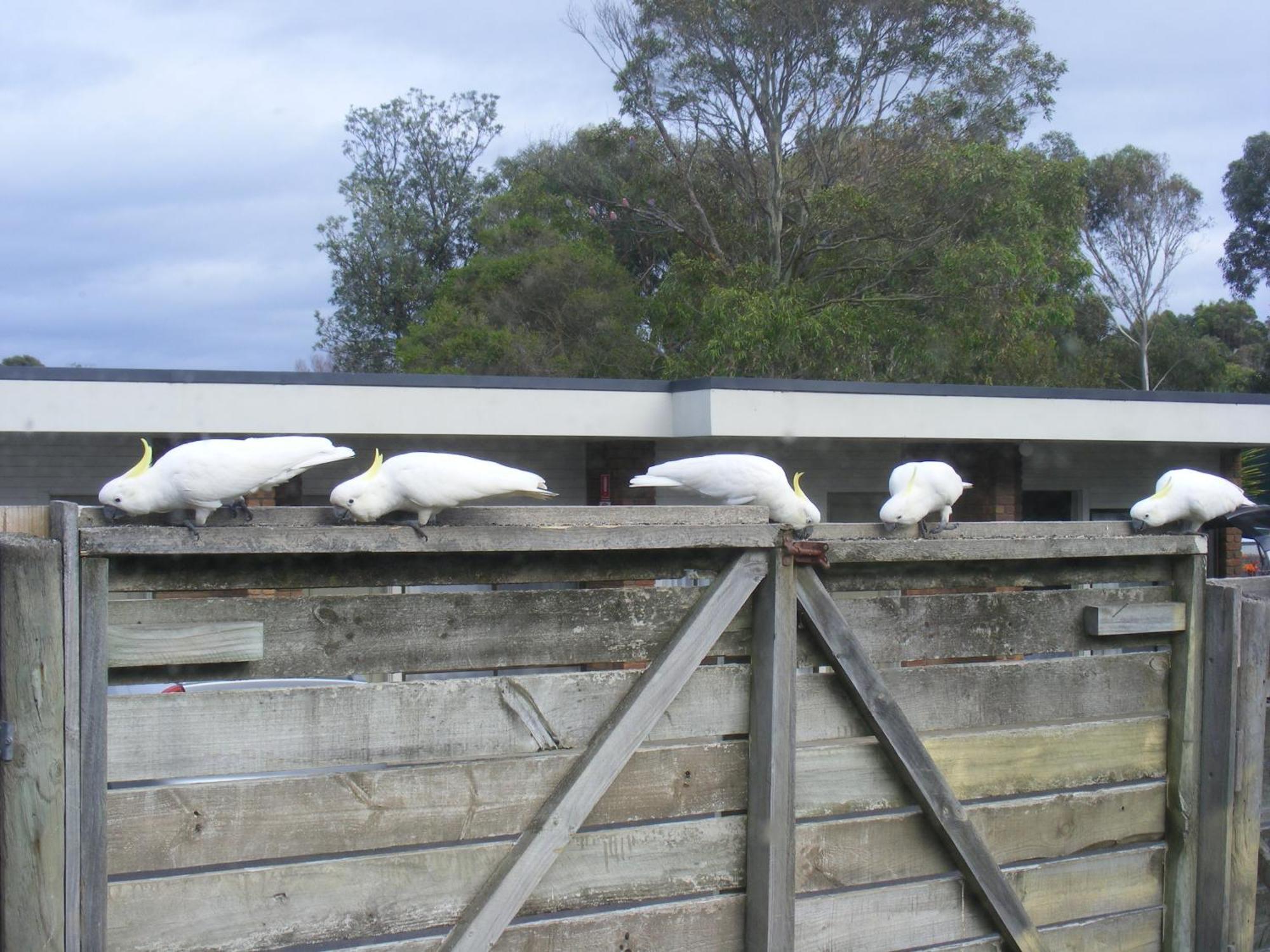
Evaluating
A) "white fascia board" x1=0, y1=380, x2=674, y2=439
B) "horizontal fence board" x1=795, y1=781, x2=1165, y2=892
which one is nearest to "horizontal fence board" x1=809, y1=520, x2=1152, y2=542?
"horizontal fence board" x1=795, y1=781, x2=1165, y2=892

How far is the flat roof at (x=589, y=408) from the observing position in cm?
943

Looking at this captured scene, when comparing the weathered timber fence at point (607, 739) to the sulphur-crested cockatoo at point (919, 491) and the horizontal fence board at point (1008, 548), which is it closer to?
the horizontal fence board at point (1008, 548)

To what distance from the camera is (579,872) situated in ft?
8.44

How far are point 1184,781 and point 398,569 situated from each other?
2132 millimetres

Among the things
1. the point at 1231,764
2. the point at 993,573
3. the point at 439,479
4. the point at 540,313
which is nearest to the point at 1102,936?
the point at 1231,764

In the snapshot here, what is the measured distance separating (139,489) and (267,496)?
6.88 m

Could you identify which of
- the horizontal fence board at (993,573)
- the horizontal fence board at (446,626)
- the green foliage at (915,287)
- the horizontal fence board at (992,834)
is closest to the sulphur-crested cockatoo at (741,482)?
the horizontal fence board at (993,573)

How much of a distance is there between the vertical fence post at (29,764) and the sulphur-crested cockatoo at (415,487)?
3.03 ft

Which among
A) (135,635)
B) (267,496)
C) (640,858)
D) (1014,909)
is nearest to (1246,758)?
(1014,909)

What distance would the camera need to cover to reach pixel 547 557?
264 cm

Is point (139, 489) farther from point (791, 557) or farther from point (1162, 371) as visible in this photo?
point (1162, 371)

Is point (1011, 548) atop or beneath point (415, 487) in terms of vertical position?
beneath

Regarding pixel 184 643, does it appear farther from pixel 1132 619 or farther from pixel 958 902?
pixel 1132 619

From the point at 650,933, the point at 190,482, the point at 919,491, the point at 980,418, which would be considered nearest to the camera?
the point at 650,933
